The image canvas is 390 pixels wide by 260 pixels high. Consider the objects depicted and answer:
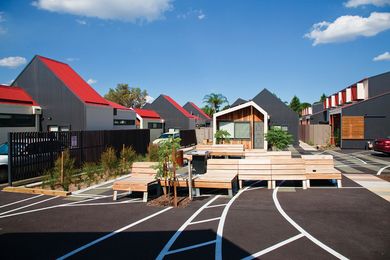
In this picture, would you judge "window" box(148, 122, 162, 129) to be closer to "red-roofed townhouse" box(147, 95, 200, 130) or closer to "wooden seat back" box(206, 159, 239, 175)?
"red-roofed townhouse" box(147, 95, 200, 130)

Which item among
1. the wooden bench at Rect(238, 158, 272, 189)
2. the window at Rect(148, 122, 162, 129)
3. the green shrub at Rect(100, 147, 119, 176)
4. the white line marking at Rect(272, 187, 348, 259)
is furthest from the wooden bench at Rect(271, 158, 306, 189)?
the window at Rect(148, 122, 162, 129)

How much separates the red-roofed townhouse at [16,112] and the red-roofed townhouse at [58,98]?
2.73 feet

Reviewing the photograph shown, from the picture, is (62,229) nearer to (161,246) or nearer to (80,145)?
(161,246)

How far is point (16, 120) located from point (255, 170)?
21.7 m

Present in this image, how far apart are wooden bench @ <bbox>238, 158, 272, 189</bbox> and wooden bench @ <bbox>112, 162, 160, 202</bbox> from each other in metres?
3.21

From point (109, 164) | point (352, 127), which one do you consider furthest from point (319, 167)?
point (352, 127)

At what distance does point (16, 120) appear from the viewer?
24.0 m

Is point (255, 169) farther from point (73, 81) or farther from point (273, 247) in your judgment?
point (73, 81)

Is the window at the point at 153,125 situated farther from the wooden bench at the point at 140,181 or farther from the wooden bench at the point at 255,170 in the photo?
the wooden bench at the point at 255,170

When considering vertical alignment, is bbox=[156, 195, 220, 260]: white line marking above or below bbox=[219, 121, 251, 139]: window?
below

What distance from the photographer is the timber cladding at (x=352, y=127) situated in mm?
27266

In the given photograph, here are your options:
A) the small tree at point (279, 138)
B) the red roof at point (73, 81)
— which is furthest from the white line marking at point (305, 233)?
the red roof at point (73, 81)

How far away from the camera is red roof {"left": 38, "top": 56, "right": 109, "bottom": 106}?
26.8m

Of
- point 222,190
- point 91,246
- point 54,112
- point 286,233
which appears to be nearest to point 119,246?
point 91,246
